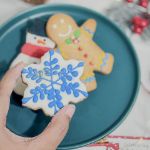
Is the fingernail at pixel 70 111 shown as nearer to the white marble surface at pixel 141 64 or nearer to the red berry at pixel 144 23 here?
the white marble surface at pixel 141 64

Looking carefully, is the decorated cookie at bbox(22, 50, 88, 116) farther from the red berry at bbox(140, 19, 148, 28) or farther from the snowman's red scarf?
the red berry at bbox(140, 19, 148, 28)

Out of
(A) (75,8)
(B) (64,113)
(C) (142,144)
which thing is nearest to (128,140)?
(C) (142,144)

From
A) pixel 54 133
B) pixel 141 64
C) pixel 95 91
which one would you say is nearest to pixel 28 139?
pixel 54 133

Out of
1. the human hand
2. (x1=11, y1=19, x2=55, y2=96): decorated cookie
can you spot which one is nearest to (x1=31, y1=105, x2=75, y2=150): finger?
the human hand

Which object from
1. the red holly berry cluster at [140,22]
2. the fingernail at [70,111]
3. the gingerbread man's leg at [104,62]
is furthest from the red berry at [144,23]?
the fingernail at [70,111]

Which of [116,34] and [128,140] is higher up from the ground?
[116,34]

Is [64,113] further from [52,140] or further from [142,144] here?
[142,144]
